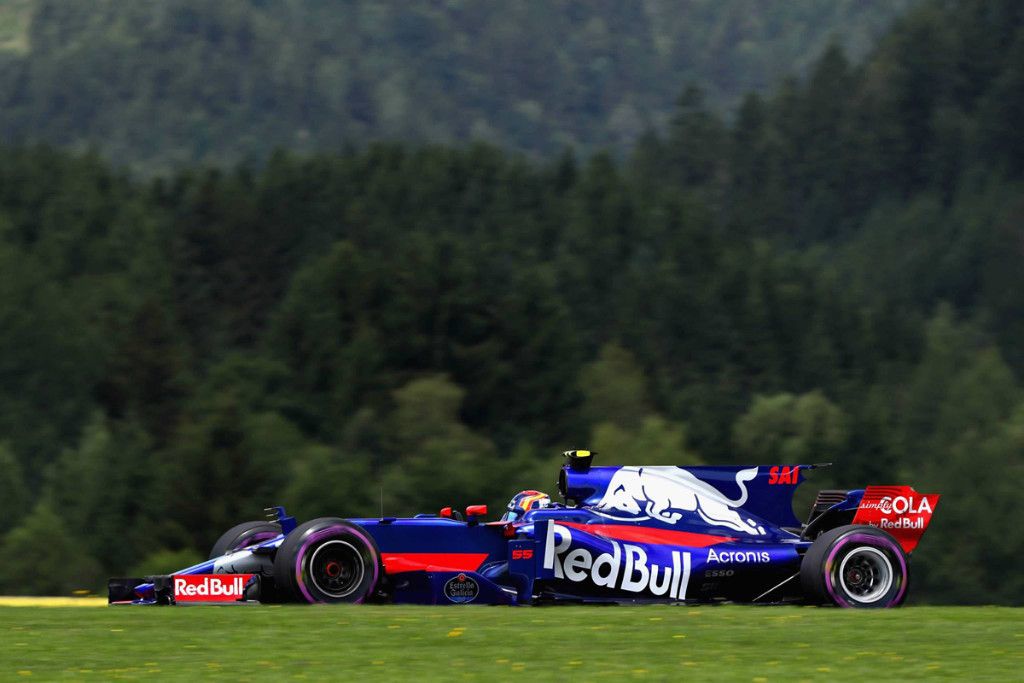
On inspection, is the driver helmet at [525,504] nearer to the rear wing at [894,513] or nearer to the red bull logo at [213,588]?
the red bull logo at [213,588]

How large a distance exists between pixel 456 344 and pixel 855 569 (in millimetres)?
84170

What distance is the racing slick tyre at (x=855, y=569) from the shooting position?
55.2 ft

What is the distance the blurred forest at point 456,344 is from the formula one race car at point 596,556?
40.2m

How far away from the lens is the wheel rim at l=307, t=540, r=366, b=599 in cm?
1627

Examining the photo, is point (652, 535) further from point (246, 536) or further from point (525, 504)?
point (246, 536)

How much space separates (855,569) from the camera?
16984 mm

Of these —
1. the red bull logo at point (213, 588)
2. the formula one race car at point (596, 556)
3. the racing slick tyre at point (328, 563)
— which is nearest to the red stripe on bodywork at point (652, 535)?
the formula one race car at point (596, 556)

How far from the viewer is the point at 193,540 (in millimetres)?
66562

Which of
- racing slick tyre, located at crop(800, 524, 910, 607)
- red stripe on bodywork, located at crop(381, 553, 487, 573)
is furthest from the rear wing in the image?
red stripe on bodywork, located at crop(381, 553, 487, 573)

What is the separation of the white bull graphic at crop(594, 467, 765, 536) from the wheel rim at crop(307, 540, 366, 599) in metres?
2.76

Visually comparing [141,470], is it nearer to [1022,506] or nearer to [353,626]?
[1022,506]

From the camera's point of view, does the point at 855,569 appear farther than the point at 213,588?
Yes

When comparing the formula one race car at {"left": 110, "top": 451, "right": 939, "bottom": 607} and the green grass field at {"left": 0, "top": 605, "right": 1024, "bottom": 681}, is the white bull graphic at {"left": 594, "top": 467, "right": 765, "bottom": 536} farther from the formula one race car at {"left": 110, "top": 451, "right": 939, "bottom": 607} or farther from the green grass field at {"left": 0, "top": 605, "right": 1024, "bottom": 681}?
the green grass field at {"left": 0, "top": 605, "right": 1024, "bottom": 681}

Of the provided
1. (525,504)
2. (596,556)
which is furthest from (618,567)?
(525,504)
